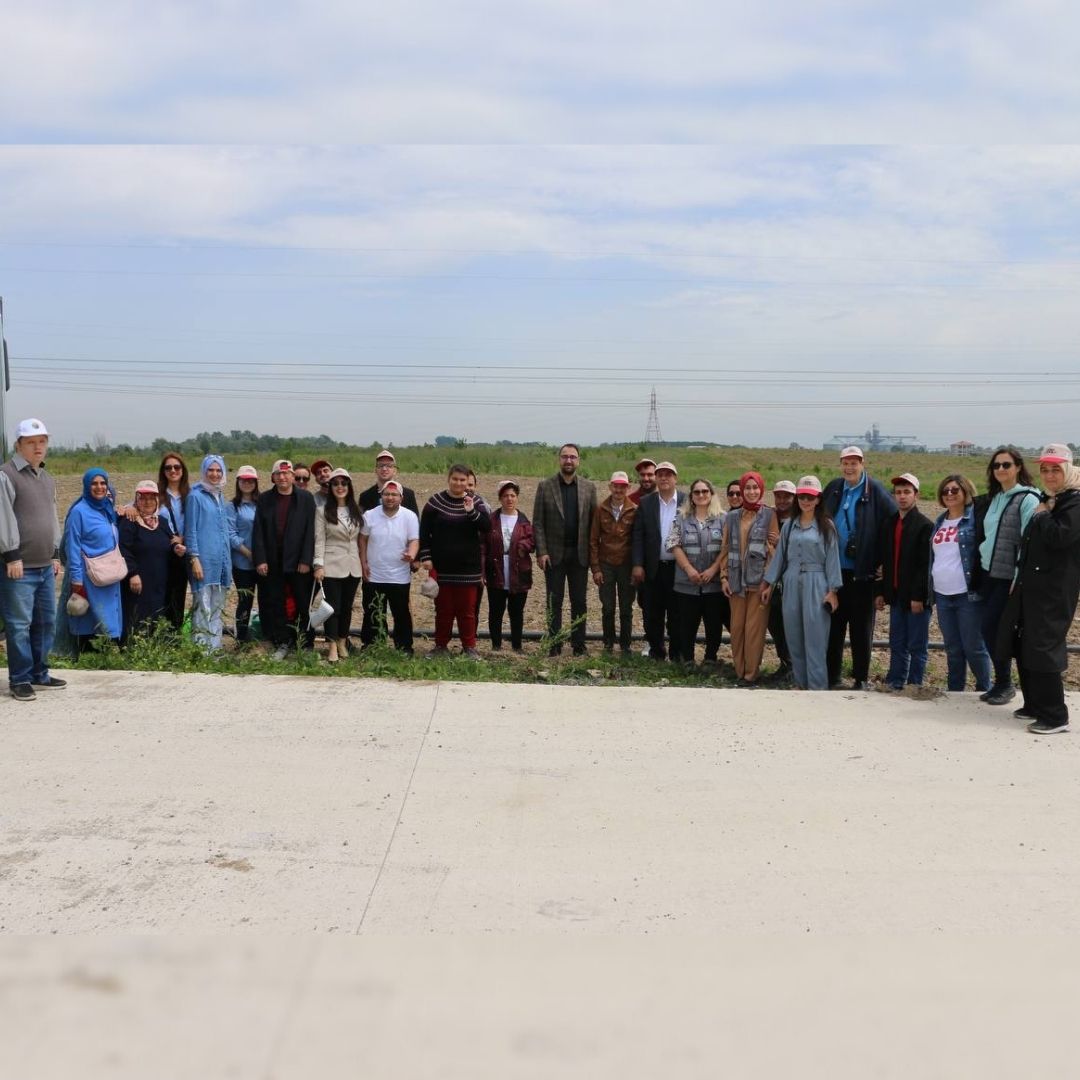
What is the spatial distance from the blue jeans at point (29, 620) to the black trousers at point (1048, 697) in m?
6.17

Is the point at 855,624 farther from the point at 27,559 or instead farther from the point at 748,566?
the point at 27,559

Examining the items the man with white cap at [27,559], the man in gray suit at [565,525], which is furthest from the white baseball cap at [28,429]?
the man in gray suit at [565,525]

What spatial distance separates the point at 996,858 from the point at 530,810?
6.84 feet

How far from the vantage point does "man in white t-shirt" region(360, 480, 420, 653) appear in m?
8.87

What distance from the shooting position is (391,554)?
887 centimetres

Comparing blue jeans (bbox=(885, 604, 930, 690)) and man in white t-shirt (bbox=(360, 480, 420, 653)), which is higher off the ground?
man in white t-shirt (bbox=(360, 480, 420, 653))

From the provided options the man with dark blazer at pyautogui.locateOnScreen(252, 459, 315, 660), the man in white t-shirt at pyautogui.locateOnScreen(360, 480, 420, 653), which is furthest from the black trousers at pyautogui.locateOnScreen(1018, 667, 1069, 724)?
the man with dark blazer at pyautogui.locateOnScreen(252, 459, 315, 660)

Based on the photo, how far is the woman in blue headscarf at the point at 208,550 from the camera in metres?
8.46

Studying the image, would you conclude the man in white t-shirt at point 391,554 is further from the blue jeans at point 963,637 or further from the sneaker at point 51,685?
the blue jeans at point 963,637

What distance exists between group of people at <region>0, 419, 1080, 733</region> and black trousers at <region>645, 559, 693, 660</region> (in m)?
0.02

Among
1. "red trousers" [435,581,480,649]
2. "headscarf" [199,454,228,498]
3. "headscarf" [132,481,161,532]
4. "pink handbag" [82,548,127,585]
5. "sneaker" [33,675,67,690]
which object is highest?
"headscarf" [199,454,228,498]

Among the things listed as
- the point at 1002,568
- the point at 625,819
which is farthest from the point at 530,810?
the point at 1002,568

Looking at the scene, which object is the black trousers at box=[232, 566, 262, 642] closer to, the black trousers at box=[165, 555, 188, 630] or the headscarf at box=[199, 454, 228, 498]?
the black trousers at box=[165, 555, 188, 630]

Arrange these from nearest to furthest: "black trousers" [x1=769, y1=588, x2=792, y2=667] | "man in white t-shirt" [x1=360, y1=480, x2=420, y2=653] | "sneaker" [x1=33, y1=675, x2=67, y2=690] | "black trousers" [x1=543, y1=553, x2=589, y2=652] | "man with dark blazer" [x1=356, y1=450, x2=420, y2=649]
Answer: "sneaker" [x1=33, y1=675, x2=67, y2=690]
"black trousers" [x1=769, y1=588, x2=792, y2=667]
"man in white t-shirt" [x1=360, y1=480, x2=420, y2=653]
"man with dark blazer" [x1=356, y1=450, x2=420, y2=649]
"black trousers" [x1=543, y1=553, x2=589, y2=652]
